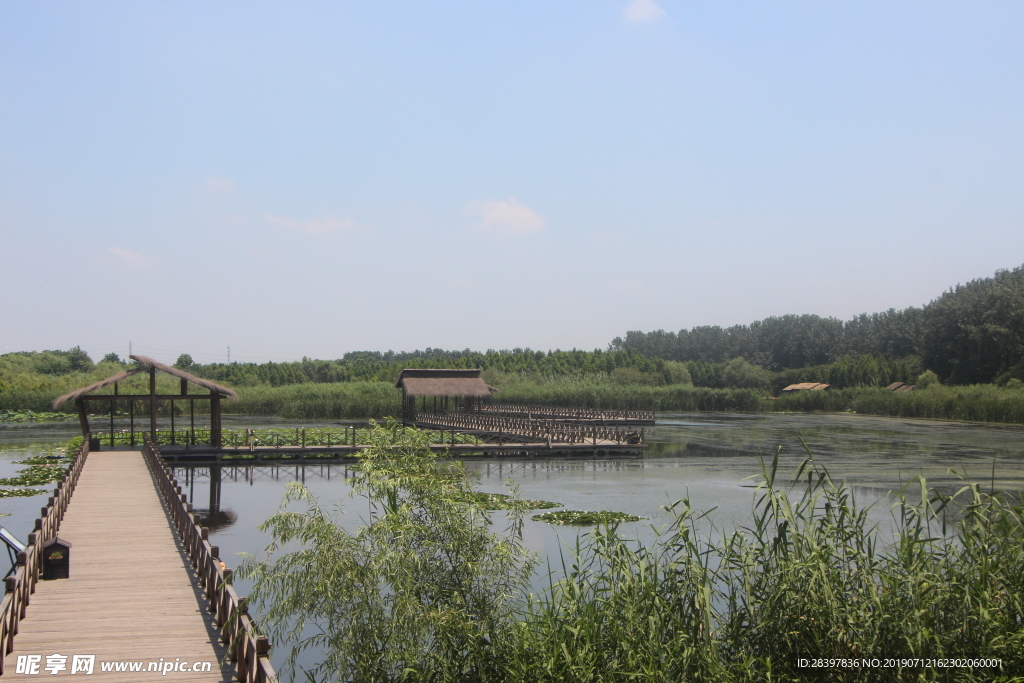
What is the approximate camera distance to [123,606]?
9.96m

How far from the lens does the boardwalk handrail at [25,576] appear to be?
8.23 meters

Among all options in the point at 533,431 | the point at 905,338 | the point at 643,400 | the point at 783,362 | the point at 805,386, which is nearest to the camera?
the point at 533,431

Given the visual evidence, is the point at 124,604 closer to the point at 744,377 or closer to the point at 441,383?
the point at 441,383

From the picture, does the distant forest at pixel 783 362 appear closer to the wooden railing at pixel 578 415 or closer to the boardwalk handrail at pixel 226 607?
the wooden railing at pixel 578 415

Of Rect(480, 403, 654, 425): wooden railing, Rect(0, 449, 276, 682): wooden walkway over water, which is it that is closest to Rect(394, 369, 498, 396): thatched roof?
Rect(480, 403, 654, 425): wooden railing

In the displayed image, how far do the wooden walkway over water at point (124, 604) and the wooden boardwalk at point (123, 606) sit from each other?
1cm

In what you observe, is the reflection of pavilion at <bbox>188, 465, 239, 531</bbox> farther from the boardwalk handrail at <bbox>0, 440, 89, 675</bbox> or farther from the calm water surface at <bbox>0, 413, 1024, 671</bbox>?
the boardwalk handrail at <bbox>0, 440, 89, 675</bbox>

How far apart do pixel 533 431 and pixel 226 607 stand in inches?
1185

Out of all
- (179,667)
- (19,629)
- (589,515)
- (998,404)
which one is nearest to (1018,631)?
(179,667)

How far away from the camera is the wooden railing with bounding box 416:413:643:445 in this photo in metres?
36.6

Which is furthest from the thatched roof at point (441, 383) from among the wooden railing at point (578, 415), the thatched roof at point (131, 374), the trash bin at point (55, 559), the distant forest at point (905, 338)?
the distant forest at point (905, 338)

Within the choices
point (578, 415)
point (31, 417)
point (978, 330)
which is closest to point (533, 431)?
point (578, 415)

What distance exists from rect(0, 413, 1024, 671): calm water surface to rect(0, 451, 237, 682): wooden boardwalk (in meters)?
1.41

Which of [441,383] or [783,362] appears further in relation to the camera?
[783,362]
